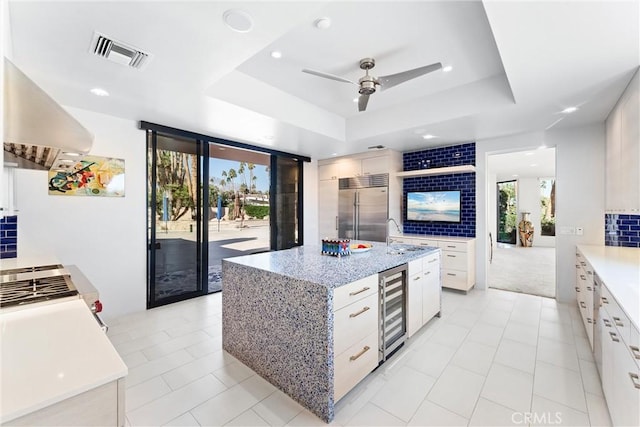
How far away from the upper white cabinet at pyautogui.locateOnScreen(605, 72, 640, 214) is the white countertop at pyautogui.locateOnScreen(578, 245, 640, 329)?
0.47 m

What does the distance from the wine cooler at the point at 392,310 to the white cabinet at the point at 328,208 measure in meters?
3.44

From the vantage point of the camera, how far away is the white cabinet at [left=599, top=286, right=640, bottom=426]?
4.29 ft

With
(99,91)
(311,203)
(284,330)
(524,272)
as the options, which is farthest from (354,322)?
(524,272)

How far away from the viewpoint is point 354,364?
199 cm

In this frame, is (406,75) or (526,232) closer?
(406,75)

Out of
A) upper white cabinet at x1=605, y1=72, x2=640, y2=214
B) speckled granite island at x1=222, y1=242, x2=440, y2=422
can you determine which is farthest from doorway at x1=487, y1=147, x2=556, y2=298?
speckled granite island at x1=222, y1=242, x2=440, y2=422

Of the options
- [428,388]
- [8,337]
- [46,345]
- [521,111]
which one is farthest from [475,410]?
[521,111]

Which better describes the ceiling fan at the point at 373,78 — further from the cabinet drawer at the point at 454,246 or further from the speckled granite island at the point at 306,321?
the cabinet drawer at the point at 454,246

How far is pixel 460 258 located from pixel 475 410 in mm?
2797

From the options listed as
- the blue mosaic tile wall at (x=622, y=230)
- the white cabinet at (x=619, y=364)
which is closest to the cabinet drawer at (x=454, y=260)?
the blue mosaic tile wall at (x=622, y=230)

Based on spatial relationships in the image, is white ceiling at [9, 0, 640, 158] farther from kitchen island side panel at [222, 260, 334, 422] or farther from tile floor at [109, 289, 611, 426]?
tile floor at [109, 289, 611, 426]

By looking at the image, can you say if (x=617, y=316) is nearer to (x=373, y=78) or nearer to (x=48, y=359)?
(x=373, y=78)

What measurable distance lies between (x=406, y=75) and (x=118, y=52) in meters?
2.24

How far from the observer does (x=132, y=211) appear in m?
3.58
